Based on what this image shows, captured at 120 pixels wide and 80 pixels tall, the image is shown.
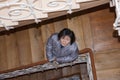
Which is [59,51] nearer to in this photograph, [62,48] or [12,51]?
[62,48]

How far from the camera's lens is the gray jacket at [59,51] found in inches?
90.8

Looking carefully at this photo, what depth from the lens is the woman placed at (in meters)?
2.13

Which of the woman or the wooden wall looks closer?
the woman

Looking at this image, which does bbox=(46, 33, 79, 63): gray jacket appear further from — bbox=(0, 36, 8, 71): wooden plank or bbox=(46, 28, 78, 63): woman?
bbox=(0, 36, 8, 71): wooden plank

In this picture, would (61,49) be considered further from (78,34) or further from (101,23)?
(101,23)

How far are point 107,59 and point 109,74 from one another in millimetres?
145

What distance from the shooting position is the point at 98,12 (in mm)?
2627

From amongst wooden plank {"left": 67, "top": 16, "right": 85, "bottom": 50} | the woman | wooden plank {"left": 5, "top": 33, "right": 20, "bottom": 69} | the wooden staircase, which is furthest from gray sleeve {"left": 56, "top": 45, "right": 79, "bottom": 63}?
the wooden staircase

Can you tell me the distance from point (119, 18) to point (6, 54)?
1.54 metres

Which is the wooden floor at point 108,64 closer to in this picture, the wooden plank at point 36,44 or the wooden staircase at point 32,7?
the wooden plank at point 36,44

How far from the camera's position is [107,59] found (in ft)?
8.43

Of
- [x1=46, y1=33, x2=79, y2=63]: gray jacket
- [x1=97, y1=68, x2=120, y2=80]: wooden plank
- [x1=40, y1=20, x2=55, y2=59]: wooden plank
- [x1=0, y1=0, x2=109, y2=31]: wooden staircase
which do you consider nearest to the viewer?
[x1=0, y1=0, x2=109, y2=31]: wooden staircase

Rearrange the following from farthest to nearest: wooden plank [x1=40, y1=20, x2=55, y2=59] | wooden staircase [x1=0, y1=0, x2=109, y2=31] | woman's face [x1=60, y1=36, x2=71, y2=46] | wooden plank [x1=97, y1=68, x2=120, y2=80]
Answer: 1. wooden plank [x1=40, y1=20, x2=55, y2=59]
2. wooden plank [x1=97, y1=68, x2=120, y2=80]
3. woman's face [x1=60, y1=36, x2=71, y2=46]
4. wooden staircase [x1=0, y1=0, x2=109, y2=31]

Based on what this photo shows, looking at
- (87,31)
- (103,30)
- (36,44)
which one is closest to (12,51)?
(36,44)
